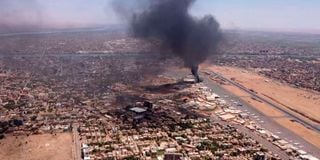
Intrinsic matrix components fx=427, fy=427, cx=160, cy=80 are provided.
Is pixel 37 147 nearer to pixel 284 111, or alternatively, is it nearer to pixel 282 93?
pixel 284 111

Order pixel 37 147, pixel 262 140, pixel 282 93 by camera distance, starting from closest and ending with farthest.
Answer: pixel 37 147
pixel 262 140
pixel 282 93

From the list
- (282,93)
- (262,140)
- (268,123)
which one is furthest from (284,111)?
(262,140)

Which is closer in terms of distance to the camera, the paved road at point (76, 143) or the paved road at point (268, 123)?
the paved road at point (76, 143)

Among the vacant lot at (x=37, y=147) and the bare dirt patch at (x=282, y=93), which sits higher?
the vacant lot at (x=37, y=147)

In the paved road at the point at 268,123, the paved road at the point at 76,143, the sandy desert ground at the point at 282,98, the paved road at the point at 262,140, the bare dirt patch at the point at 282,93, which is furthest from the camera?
the bare dirt patch at the point at 282,93

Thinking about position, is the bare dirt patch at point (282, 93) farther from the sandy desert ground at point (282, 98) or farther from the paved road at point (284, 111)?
the paved road at point (284, 111)

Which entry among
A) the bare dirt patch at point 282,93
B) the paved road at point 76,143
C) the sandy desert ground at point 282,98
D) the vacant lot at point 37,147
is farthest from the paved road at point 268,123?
the vacant lot at point 37,147

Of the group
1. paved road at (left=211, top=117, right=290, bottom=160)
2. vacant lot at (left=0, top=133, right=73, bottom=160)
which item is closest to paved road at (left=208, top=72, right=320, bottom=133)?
paved road at (left=211, top=117, right=290, bottom=160)

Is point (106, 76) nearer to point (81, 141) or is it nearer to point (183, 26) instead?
point (183, 26)

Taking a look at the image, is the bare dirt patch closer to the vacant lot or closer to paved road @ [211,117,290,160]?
paved road @ [211,117,290,160]
